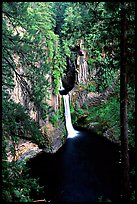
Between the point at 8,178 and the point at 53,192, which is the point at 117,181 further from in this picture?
the point at 8,178

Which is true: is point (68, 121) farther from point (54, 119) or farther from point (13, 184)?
point (13, 184)

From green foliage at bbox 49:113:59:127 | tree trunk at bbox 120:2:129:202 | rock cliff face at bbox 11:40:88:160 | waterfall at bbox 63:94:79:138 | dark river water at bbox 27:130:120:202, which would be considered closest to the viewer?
tree trunk at bbox 120:2:129:202

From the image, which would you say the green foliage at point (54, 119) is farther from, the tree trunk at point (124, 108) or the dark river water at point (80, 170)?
the tree trunk at point (124, 108)

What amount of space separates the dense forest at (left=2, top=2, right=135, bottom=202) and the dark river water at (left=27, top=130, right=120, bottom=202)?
0.65 m

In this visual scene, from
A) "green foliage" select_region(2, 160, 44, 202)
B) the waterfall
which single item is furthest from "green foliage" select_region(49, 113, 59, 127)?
"green foliage" select_region(2, 160, 44, 202)

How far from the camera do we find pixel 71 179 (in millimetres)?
11336

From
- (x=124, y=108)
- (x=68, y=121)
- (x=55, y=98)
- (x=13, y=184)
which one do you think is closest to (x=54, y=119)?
(x=55, y=98)

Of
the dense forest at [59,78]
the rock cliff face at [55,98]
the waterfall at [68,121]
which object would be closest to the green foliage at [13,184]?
the dense forest at [59,78]

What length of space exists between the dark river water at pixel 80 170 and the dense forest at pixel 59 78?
25.6 inches

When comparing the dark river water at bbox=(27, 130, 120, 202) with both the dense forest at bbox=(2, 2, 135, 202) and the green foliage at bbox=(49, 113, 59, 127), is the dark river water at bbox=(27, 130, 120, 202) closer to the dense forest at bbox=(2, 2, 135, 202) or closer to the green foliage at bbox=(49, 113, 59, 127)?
the dense forest at bbox=(2, 2, 135, 202)

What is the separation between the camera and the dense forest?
192 inches

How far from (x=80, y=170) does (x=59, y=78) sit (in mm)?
6732

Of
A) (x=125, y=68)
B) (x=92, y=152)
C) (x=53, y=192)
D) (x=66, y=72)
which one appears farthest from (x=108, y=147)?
(x=125, y=68)

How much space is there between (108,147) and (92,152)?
1046 millimetres
